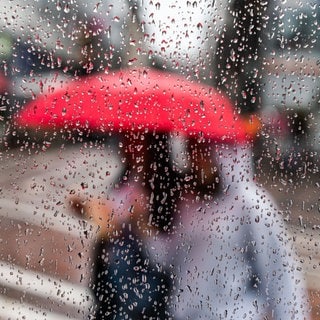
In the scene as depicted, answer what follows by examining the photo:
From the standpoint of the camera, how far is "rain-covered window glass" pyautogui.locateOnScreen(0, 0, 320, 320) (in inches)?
27.7

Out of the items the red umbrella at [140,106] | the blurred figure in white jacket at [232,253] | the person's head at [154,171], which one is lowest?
the blurred figure in white jacket at [232,253]

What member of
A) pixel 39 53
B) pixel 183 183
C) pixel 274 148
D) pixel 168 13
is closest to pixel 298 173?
pixel 274 148

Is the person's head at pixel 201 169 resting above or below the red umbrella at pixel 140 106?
below

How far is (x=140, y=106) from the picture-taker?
726 mm

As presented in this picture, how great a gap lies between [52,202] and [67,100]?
0.14 meters

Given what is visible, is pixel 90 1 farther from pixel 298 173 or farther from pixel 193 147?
pixel 298 173

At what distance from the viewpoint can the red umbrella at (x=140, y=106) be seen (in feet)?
2.35

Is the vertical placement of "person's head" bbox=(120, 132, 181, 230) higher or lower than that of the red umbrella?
lower

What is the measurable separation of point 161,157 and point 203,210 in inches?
3.5

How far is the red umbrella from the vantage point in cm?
71

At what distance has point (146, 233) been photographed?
0.75 m

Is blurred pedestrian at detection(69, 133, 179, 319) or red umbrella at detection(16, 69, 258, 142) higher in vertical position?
red umbrella at detection(16, 69, 258, 142)

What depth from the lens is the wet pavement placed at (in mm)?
722

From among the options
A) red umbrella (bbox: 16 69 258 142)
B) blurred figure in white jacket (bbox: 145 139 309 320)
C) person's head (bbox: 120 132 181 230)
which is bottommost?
blurred figure in white jacket (bbox: 145 139 309 320)
